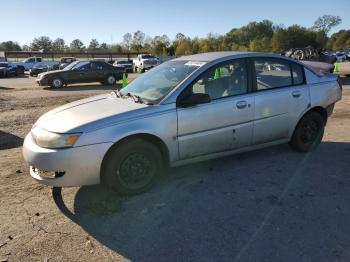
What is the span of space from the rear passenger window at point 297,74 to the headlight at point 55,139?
11.5 ft

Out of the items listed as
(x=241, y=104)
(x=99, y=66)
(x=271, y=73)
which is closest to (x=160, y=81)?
(x=241, y=104)

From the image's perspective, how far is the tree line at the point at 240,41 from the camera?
3504 inches

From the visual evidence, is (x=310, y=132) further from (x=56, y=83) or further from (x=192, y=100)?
(x=56, y=83)

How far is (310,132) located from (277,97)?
3.44 ft

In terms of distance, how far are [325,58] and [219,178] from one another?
19128 mm

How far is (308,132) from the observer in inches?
233

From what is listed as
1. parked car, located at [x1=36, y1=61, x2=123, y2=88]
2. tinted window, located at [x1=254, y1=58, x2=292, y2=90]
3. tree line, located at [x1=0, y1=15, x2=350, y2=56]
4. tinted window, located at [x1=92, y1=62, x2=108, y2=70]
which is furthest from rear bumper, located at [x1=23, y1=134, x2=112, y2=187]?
tree line, located at [x1=0, y1=15, x2=350, y2=56]

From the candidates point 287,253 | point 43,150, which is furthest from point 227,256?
point 43,150

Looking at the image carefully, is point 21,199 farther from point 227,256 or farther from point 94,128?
point 227,256

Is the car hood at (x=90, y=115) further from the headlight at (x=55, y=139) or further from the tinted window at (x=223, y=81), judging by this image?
the tinted window at (x=223, y=81)

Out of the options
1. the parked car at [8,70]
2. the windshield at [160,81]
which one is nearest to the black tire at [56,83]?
the windshield at [160,81]

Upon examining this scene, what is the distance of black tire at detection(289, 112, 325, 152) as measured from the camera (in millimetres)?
5801

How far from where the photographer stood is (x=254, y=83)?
5191mm

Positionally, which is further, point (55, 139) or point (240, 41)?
point (240, 41)
